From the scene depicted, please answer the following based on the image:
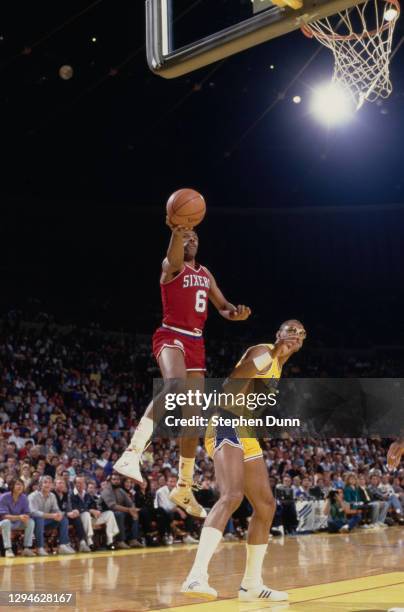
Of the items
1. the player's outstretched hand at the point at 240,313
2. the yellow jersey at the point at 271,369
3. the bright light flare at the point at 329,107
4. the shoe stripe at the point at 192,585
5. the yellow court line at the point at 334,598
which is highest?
the bright light flare at the point at 329,107

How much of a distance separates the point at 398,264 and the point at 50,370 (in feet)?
52.9

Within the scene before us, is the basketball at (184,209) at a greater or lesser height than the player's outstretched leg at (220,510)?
greater

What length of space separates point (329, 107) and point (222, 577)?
601 inches

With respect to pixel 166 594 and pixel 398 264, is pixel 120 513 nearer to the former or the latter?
pixel 166 594

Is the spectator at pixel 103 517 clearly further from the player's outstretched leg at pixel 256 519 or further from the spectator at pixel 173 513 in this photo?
the player's outstretched leg at pixel 256 519

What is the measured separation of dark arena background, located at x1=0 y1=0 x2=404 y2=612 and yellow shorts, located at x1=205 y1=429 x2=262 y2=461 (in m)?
1.13

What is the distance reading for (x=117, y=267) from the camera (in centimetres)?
2764

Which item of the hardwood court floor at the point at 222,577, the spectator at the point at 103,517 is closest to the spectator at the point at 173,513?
the hardwood court floor at the point at 222,577

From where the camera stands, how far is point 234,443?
6.29 m

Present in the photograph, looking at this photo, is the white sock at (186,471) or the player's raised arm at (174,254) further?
the white sock at (186,471)

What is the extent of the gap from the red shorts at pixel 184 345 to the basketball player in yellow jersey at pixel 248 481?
0.42m

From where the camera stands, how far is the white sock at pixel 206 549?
5.91m

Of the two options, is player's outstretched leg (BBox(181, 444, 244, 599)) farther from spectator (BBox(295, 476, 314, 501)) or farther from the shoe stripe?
spectator (BBox(295, 476, 314, 501))

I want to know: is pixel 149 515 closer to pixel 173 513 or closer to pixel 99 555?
pixel 173 513
